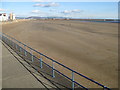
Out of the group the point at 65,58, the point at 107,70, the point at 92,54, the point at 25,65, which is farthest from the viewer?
the point at 92,54

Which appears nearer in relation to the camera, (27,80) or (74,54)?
(27,80)

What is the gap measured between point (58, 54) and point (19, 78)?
7110mm

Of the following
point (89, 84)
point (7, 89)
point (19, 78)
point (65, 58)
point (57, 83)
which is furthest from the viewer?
point (65, 58)

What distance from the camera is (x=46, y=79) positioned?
22.8 feet

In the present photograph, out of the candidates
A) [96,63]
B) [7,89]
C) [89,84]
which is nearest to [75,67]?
[96,63]

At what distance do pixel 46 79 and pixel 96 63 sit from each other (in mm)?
5657

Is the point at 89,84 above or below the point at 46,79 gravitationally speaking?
below

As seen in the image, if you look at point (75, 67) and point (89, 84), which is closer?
point (89, 84)

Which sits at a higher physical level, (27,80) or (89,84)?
(27,80)

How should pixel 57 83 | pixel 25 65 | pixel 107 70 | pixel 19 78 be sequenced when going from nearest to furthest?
pixel 57 83 < pixel 19 78 < pixel 25 65 < pixel 107 70

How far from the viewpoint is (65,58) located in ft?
41.8

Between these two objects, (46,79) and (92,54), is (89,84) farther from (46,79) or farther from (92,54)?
(92,54)

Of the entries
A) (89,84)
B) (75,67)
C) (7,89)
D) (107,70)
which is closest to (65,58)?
(75,67)

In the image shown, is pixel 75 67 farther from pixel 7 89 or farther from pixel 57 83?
pixel 7 89
